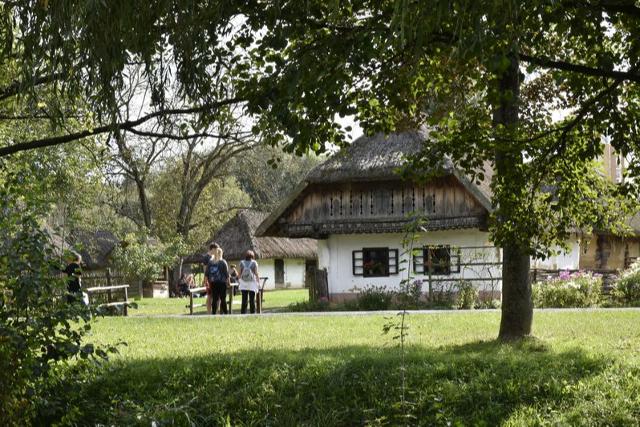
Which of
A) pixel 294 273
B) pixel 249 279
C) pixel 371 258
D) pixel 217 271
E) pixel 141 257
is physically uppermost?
pixel 141 257

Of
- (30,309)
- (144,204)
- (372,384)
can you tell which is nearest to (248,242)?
(144,204)

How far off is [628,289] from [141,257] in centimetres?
2398

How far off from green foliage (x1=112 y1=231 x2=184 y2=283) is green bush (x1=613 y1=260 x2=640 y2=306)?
23389mm

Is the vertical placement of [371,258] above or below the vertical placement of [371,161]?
Answer: below

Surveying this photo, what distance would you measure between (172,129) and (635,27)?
454cm

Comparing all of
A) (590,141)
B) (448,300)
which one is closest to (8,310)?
(590,141)

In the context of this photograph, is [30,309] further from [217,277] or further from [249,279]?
[249,279]

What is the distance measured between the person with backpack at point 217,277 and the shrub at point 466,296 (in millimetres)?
5944

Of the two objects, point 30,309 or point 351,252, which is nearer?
point 30,309

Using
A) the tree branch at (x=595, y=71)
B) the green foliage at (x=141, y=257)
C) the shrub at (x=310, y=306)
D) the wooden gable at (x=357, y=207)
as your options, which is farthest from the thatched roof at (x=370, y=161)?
the tree branch at (x=595, y=71)

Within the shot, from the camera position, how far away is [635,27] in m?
7.85

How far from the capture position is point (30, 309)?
723 centimetres

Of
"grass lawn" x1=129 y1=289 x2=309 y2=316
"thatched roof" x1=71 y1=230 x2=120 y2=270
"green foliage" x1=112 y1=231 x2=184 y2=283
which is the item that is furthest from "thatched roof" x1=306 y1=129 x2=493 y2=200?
"thatched roof" x1=71 y1=230 x2=120 y2=270

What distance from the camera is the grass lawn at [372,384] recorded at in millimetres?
7805
